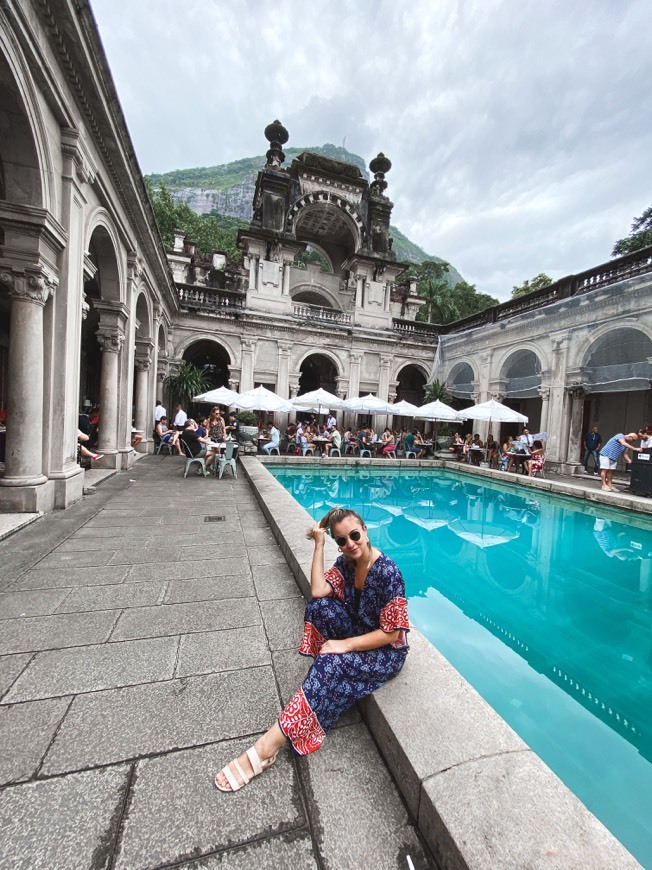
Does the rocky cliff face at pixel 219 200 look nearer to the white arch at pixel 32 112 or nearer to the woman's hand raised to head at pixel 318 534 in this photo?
the white arch at pixel 32 112

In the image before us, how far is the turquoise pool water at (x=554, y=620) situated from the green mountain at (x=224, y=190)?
257 feet

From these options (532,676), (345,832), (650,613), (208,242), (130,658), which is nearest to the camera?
(345,832)

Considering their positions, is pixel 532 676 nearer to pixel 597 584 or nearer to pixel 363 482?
pixel 597 584

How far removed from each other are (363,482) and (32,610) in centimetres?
883

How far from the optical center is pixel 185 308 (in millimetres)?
16281

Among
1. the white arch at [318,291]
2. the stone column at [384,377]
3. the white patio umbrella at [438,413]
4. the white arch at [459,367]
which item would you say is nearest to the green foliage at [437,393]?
the white arch at [459,367]

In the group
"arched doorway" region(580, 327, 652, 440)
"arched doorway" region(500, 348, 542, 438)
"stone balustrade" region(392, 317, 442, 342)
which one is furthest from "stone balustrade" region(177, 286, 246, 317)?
"arched doorway" region(580, 327, 652, 440)

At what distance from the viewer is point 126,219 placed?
306 inches

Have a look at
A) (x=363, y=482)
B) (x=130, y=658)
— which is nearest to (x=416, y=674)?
(x=130, y=658)

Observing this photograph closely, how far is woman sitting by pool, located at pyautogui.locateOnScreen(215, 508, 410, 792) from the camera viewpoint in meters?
1.62

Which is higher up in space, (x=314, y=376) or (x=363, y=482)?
(x=314, y=376)

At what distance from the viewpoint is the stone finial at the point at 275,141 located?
1925cm

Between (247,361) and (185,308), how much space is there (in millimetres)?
3301

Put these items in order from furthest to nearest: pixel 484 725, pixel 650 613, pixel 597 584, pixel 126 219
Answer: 1. pixel 126 219
2. pixel 597 584
3. pixel 650 613
4. pixel 484 725
